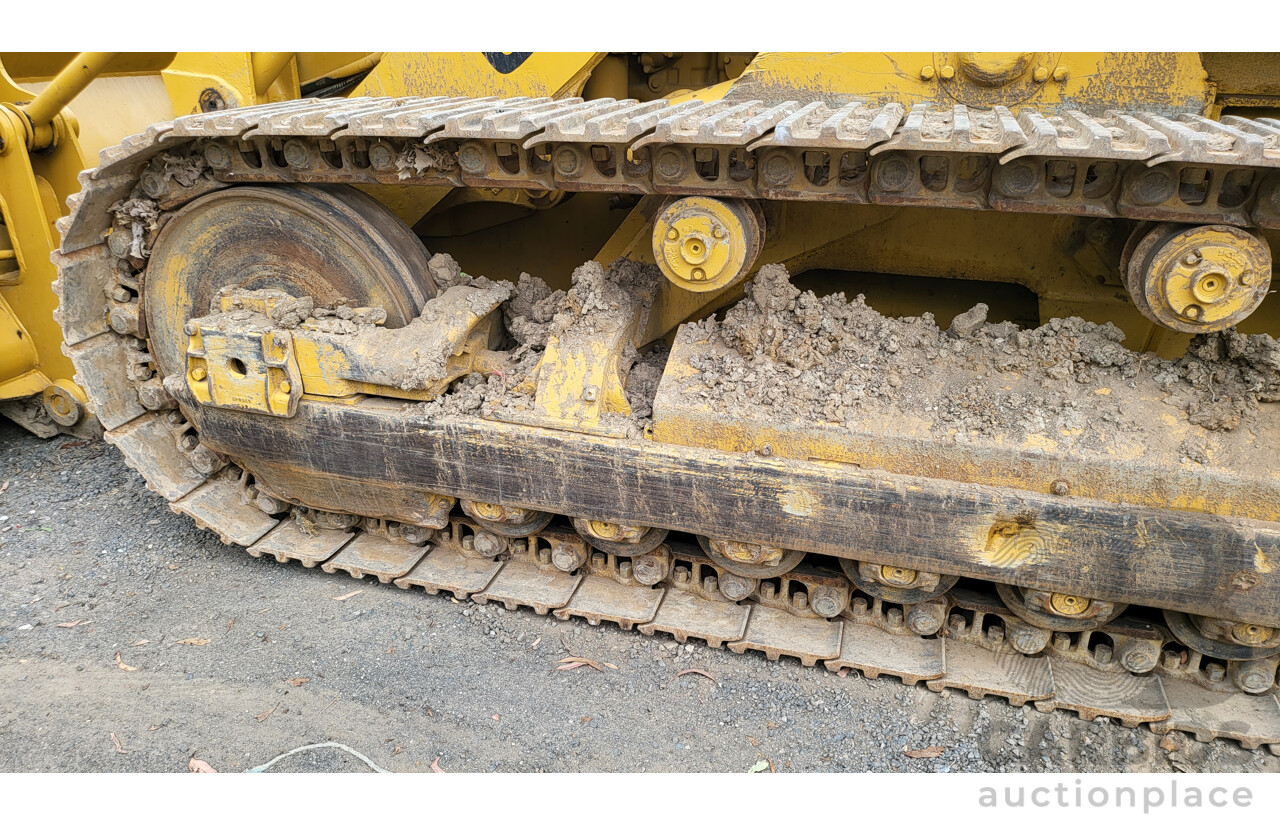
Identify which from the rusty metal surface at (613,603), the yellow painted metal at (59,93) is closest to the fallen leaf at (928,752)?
the rusty metal surface at (613,603)

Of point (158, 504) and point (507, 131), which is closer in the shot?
point (507, 131)

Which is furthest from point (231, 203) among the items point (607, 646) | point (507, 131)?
point (607, 646)

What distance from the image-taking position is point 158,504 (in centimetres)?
375

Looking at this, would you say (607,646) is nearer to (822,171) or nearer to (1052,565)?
(1052,565)

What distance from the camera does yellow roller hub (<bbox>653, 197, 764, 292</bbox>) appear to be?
2340mm

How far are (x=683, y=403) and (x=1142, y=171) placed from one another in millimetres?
1301

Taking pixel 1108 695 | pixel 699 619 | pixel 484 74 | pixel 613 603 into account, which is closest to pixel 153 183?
pixel 484 74

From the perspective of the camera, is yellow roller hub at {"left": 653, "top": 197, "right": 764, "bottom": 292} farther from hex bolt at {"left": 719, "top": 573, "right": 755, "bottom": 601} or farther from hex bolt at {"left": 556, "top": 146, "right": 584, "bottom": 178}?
hex bolt at {"left": 719, "top": 573, "right": 755, "bottom": 601}

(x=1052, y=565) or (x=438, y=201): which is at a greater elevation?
(x=438, y=201)

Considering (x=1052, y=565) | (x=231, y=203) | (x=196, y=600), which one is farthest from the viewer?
(x=196, y=600)

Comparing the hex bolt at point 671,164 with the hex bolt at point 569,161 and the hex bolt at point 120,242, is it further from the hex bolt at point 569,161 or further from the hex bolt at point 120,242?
the hex bolt at point 120,242

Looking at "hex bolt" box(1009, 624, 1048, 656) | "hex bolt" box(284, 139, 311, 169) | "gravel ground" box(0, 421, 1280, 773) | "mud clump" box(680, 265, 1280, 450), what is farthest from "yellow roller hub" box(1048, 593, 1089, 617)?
"hex bolt" box(284, 139, 311, 169)

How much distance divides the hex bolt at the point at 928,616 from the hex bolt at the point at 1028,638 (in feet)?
0.71

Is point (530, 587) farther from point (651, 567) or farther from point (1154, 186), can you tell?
point (1154, 186)
